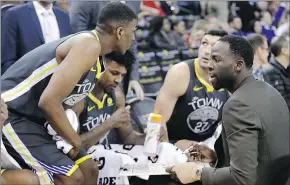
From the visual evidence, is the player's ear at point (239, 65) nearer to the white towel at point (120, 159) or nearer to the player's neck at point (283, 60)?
the white towel at point (120, 159)

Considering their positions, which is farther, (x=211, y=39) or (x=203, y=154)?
(x=211, y=39)

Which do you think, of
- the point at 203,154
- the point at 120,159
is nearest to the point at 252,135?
the point at 203,154

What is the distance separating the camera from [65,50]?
3.36 m

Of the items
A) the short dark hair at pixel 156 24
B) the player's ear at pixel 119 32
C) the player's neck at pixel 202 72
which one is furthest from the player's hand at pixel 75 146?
the short dark hair at pixel 156 24

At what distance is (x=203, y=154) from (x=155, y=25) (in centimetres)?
550

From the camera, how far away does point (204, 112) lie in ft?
15.1

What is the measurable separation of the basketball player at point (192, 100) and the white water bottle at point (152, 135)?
0.34 m

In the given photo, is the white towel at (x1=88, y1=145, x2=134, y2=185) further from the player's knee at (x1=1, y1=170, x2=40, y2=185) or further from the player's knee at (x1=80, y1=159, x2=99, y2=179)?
the player's knee at (x1=1, y1=170, x2=40, y2=185)

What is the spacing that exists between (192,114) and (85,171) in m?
1.27

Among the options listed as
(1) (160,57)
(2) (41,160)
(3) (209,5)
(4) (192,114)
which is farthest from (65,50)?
(3) (209,5)

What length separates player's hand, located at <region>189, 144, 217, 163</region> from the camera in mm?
3500

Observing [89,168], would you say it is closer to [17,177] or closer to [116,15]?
[17,177]

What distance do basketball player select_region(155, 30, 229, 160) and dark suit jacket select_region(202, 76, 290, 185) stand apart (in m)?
1.57

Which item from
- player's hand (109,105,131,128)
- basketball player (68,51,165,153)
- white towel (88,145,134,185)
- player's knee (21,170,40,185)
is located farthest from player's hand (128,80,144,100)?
player's knee (21,170,40,185)
